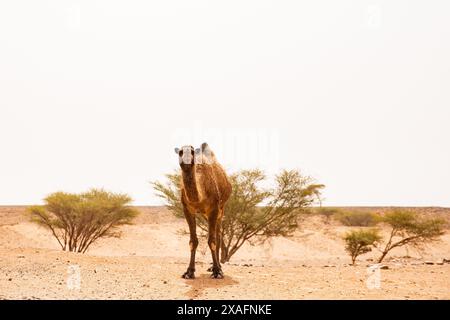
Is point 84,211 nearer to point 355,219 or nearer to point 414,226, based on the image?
point 414,226

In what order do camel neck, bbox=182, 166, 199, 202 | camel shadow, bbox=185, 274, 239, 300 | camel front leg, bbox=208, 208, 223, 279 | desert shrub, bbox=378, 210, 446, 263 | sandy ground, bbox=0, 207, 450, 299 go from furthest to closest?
1. desert shrub, bbox=378, 210, 446, 263
2. camel front leg, bbox=208, 208, 223, 279
3. camel neck, bbox=182, 166, 199, 202
4. camel shadow, bbox=185, 274, 239, 300
5. sandy ground, bbox=0, 207, 450, 299

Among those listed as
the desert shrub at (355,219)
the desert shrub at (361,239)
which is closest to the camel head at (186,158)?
the desert shrub at (361,239)

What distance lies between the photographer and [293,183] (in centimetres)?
2133

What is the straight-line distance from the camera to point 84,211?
2536cm

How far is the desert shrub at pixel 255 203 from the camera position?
2039cm

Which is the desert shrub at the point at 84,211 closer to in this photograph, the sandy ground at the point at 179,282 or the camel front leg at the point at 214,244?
the sandy ground at the point at 179,282

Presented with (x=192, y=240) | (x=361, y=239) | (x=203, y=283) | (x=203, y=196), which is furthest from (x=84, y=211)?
(x=203, y=283)

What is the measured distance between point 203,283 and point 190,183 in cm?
207

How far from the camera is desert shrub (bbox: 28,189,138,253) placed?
1001 inches

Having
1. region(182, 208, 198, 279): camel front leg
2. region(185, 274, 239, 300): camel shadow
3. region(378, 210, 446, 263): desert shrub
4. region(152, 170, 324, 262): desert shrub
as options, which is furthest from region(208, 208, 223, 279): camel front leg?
region(378, 210, 446, 263): desert shrub

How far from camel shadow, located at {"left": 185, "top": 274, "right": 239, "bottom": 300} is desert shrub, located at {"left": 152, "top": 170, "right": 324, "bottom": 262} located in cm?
1005

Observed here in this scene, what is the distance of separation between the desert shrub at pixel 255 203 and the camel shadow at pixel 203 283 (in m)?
10.1

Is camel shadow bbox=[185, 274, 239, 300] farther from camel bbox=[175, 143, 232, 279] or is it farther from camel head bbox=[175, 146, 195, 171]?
camel head bbox=[175, 146, 195, 171]

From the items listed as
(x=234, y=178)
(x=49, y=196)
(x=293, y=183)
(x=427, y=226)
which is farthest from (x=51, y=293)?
(x=427, y=226)
